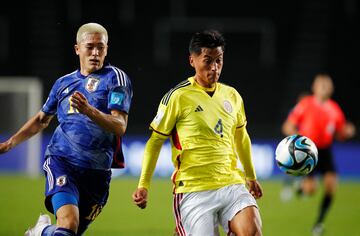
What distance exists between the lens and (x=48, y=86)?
21359 millimetres

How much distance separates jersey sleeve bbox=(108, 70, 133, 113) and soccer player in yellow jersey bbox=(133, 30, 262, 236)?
273 millimetres

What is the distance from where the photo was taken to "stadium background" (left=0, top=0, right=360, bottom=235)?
71.5ft

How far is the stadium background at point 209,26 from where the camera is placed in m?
21.8

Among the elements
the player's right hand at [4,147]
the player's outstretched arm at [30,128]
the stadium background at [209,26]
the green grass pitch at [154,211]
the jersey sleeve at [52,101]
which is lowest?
the green grass pitch at [154,211]

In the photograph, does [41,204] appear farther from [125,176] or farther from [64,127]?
[64,127]

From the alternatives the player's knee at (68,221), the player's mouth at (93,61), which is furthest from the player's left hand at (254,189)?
the player's mouth at (93,61)

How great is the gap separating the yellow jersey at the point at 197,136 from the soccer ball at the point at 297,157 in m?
0.60

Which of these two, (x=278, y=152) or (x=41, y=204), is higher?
(x=278, y=152)

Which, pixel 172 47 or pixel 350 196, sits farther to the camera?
pixel 172 47

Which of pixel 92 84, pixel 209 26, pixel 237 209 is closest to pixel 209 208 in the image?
pixel 237 209

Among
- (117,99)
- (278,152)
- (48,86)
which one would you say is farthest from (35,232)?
(48,86)

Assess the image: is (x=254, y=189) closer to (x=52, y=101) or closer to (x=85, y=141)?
(x=85, y=141)

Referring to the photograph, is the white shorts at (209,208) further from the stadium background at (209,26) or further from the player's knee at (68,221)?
the stadium background at (209,26)

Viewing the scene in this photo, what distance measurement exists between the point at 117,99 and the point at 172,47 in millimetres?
16840
